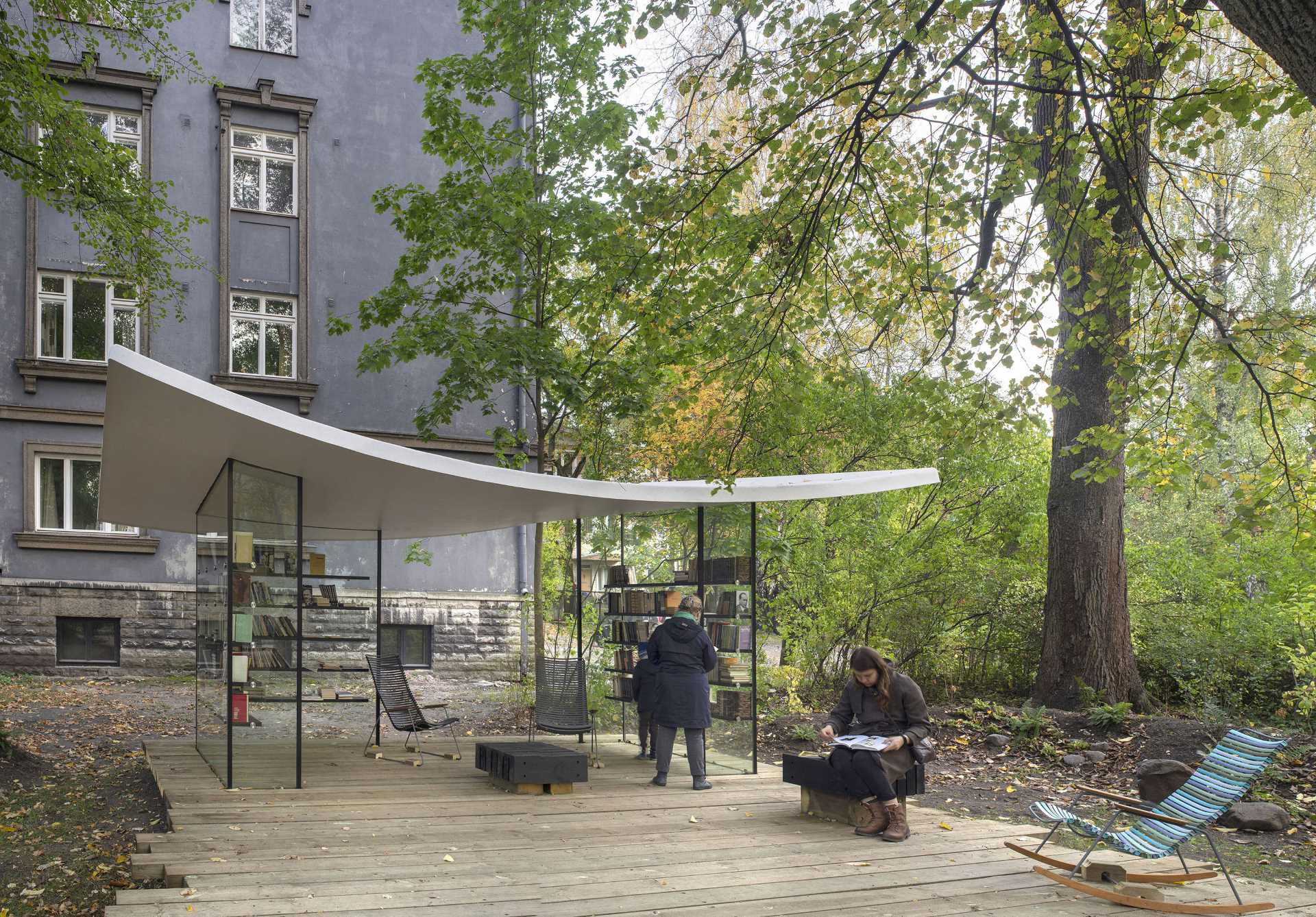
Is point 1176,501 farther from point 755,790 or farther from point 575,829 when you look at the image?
point 575,829

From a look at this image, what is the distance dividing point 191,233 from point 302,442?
11.8m

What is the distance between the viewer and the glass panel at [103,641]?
15969 millimetres

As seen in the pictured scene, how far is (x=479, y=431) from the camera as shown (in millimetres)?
18344

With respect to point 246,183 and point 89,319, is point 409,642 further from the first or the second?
point 246,183

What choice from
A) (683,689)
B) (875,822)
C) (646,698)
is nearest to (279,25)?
(646,698)

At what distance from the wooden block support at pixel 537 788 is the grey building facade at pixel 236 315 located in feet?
32.2

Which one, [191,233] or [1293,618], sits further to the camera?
[191,233]

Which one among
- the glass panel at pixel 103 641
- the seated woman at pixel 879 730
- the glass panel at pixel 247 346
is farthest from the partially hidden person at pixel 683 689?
the glass panel at pixel 247 346

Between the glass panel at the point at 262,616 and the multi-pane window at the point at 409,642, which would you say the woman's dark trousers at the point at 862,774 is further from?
the multi-pane window at the point at 409,642

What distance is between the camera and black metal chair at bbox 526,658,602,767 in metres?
9.58

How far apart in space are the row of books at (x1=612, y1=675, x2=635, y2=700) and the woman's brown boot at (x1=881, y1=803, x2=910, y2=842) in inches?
166

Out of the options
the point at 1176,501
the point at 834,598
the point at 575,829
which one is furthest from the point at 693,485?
the point at 1176,501

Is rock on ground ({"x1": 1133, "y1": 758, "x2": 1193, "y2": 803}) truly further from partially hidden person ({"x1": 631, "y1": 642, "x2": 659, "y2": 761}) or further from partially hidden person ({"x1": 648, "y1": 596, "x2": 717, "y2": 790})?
partially hidden person ({"x1": 631, "y1": 642, "x2": 659, "y2": 761})

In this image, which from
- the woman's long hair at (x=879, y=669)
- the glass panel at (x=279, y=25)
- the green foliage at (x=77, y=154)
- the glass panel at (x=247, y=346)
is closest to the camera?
the woman's long hair at (x=879, y=669)
